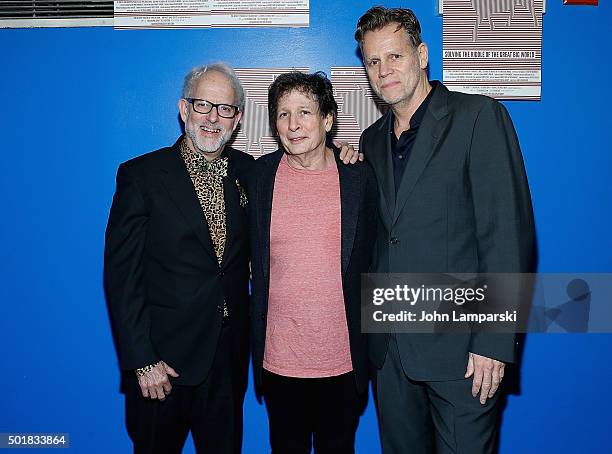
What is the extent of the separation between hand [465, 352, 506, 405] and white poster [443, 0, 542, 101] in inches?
54.4

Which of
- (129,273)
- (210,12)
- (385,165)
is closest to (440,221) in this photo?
(385,165)

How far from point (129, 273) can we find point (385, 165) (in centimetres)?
101

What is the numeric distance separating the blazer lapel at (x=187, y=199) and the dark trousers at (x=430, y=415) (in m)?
0.78

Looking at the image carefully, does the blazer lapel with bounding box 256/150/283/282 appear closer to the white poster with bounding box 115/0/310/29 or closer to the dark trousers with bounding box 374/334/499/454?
the dark trousers with bounding box 374/334/499/454

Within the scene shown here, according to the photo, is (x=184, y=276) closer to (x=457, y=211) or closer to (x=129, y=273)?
(x=129, y=273)

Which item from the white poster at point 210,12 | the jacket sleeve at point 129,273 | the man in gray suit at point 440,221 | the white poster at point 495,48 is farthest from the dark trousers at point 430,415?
the white poster at point 210,12

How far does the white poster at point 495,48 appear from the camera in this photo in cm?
256

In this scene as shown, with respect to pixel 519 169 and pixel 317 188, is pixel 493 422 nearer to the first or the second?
pixel 519 169

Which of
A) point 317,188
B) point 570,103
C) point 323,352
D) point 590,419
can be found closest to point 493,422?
point 323,352

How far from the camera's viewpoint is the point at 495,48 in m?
2.58

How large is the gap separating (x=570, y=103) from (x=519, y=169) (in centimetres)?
116

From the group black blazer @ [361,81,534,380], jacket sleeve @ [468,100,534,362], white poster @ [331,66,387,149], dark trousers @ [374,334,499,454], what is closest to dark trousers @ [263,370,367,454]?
dark trousers @ [374,334,499,454]

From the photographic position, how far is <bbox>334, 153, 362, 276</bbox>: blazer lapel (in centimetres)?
192

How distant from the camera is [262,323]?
1.99m
